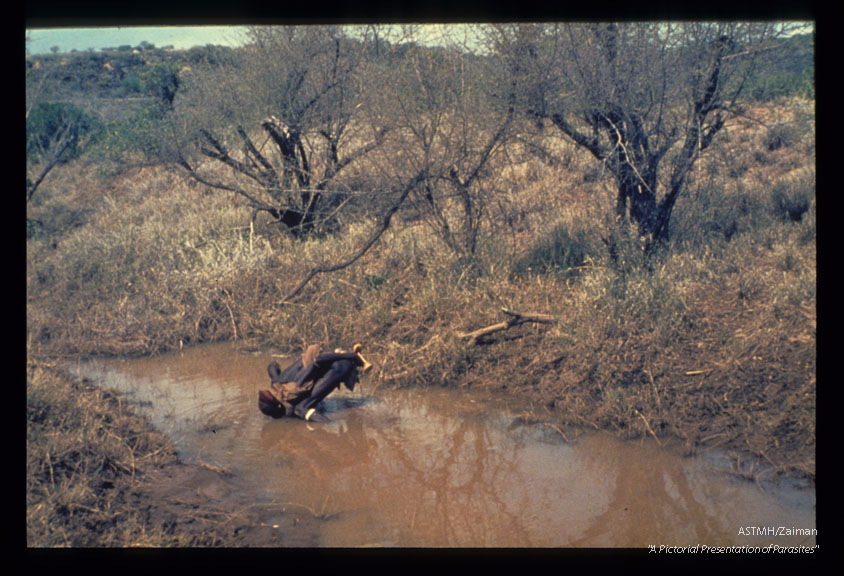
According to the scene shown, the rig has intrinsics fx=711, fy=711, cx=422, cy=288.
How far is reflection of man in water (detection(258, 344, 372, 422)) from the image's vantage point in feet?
19.5

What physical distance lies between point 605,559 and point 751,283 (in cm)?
403

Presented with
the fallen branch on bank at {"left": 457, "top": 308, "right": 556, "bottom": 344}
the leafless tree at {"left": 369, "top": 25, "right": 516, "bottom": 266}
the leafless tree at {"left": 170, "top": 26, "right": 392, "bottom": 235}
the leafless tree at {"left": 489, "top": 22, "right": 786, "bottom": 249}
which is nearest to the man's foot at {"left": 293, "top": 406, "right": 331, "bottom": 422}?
the fallen branch on bank at {"left": 457, "top": 308, "right": 556, "bottom": 344}

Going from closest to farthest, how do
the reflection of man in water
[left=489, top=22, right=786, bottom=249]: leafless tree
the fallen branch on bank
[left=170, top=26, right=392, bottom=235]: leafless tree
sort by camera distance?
the reflection of man in water < the fallen branch on bank < [left=489, top=22, right=786, bottom=249]: leafless tree < [left=170, top=26, right=392, bottom=235]: leafless tree

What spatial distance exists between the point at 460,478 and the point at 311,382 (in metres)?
1.62

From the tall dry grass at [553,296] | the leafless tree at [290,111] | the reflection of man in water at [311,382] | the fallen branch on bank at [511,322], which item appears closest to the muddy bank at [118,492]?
the reflection of man in water at [311,382]

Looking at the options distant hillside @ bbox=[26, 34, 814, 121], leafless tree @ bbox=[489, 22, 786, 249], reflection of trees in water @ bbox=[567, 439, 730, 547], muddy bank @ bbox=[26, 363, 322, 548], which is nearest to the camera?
muddy bank @ bbox=[26, 363, 322, 548]

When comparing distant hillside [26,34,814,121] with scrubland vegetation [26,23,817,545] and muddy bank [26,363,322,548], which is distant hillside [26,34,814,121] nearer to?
scrubland vegetation [26,23,817,545]

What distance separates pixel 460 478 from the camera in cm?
509

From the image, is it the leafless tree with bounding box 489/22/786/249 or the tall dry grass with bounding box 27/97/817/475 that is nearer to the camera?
the tall dry grass with bounding box 27/97/817/475

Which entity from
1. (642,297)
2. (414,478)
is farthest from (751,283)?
(414,478)

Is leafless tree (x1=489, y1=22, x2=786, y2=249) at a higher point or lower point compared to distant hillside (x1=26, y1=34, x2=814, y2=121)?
lower

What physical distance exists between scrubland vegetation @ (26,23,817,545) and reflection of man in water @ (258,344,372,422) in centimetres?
92

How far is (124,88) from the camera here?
63.2ft

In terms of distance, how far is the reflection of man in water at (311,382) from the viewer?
5.96 m
